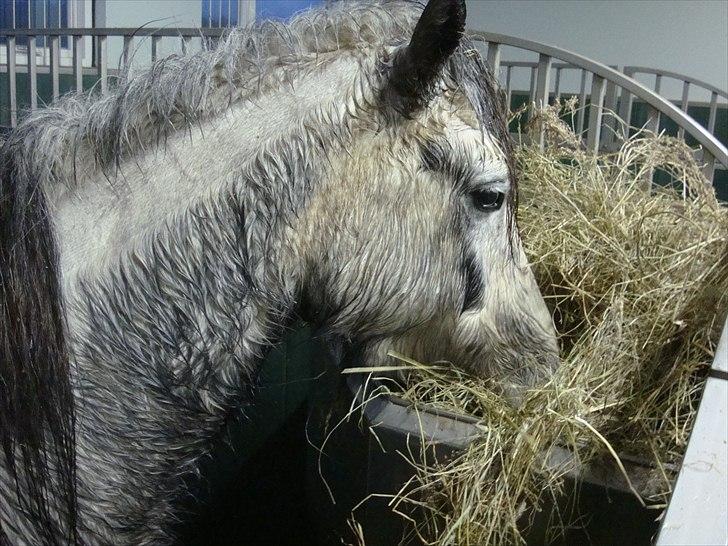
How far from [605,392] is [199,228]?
67 centimetres

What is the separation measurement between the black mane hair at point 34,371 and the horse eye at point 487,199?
52cm

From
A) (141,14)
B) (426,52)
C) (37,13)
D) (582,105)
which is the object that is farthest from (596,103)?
(141,14)

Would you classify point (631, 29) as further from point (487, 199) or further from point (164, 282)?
point (164, 282)

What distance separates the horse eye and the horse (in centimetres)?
1

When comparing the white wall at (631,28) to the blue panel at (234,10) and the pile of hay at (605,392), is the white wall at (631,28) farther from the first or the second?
the pile of hay at (605,392)

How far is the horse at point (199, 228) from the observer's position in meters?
0.80

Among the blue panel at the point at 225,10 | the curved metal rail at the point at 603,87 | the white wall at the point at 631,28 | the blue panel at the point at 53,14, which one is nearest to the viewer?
the curved metal rail at the point at 603,87

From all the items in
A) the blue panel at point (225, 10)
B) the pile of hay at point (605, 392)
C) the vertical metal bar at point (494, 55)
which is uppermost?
the blue panel at point (225, 10)

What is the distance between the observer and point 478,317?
40.4 inches

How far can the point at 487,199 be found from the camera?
95 cm

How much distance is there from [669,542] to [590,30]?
5359 millimetres

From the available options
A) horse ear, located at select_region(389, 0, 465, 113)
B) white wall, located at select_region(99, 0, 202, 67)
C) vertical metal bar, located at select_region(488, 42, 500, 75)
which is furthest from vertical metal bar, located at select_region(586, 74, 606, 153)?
white wall, located at select_region(99, 0, 202, 67)

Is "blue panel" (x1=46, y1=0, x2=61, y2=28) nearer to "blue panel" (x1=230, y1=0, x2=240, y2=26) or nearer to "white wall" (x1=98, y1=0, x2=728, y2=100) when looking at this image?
"blue panel" (x1=230, y1=0, x2=240, y2=26)

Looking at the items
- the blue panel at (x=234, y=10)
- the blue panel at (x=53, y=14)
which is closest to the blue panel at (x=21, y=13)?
the blue panel at (x=53, y=14)
